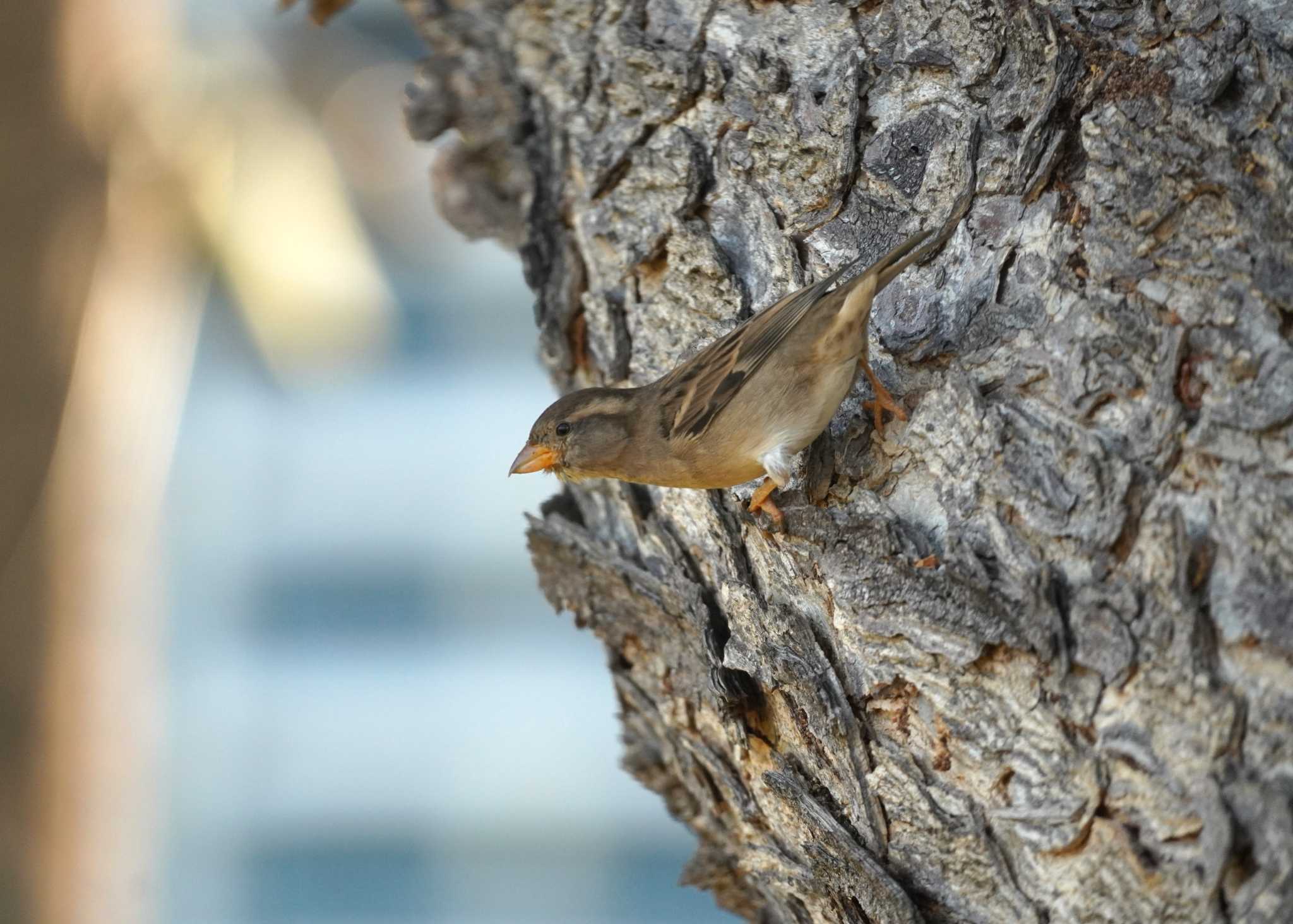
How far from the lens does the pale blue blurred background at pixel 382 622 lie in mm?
6086

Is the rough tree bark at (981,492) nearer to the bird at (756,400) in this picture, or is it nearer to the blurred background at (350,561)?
the bird at (756,400)

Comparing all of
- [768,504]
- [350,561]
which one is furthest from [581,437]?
[350,561]

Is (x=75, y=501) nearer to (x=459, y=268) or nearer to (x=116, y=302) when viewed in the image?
(x=116, y=302)

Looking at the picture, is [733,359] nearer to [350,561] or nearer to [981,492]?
[981,492]

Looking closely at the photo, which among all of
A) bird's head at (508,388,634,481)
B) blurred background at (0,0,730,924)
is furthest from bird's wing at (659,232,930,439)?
blurred background at (0,0,730,924)

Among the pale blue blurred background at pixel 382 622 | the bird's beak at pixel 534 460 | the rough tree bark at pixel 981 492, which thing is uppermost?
the pale blue blurred background at pixel 382 622

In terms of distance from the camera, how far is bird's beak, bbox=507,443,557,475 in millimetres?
2719

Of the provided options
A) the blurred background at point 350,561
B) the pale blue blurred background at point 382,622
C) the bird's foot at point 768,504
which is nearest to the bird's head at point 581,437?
the bird's foot at point 768,504

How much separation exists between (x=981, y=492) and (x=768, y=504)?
458 mm

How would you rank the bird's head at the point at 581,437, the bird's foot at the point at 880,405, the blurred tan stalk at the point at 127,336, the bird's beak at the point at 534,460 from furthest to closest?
the blurred tan stalk at the point at 127,336, the bird's beak at the point at 534,460, the bird's head at the point at 581,437, the bird's foot at the point at 880,405

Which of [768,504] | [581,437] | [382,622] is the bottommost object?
[768,504]

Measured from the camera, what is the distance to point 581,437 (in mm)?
2604

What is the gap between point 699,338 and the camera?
8.30 feet

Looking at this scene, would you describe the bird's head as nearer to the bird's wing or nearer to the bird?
the bird
